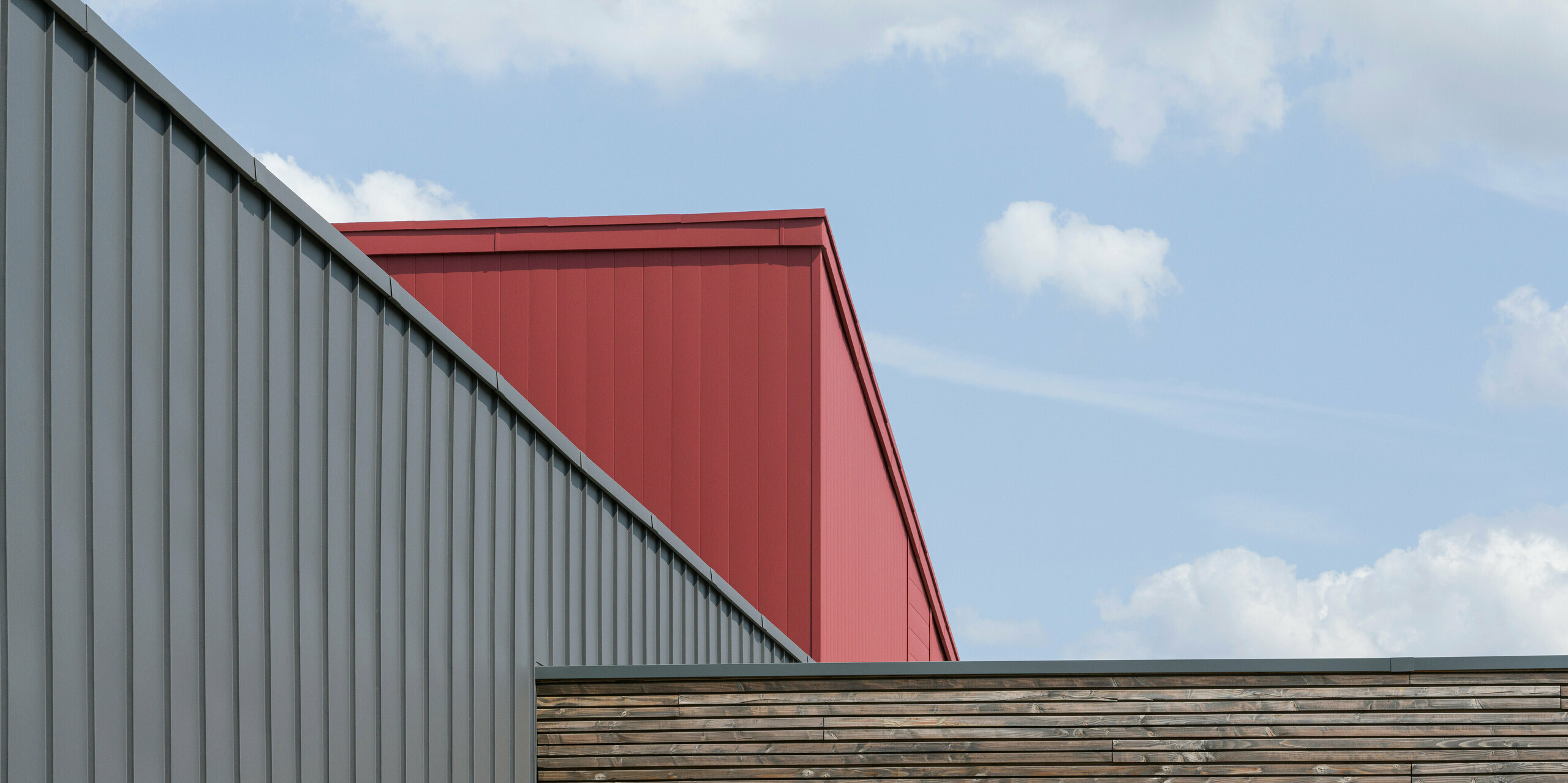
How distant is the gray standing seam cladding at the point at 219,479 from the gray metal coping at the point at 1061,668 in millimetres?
511

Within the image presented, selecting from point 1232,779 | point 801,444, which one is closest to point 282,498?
point 1232,779

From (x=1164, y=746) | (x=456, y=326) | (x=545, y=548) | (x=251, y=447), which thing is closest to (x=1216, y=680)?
(x=1164, y=746)

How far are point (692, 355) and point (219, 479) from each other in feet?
22.2

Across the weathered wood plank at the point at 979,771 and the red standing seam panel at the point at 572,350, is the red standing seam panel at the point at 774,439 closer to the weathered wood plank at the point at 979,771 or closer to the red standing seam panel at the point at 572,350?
the red standing seam panel at the point at 572,350

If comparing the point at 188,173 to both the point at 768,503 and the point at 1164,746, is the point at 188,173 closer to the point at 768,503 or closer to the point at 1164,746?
the point at 1164,746

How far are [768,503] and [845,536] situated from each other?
1.54 m

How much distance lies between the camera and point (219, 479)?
411 centimetres

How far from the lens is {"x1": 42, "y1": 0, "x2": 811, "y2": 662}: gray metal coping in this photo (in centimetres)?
371

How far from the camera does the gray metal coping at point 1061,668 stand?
557cm

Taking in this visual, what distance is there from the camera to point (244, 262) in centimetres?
428

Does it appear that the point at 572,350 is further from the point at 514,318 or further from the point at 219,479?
the point at 219,479

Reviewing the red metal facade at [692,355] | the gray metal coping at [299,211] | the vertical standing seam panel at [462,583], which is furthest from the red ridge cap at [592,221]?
the vertical standing seam panel at [462,583]

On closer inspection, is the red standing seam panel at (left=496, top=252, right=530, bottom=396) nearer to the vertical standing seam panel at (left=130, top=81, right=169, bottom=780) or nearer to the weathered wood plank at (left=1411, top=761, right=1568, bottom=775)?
the vertical standing seam panel at (left=130, top=81, right=169, bottom=780)

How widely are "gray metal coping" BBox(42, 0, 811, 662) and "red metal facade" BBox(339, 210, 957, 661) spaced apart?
9.95 feet
